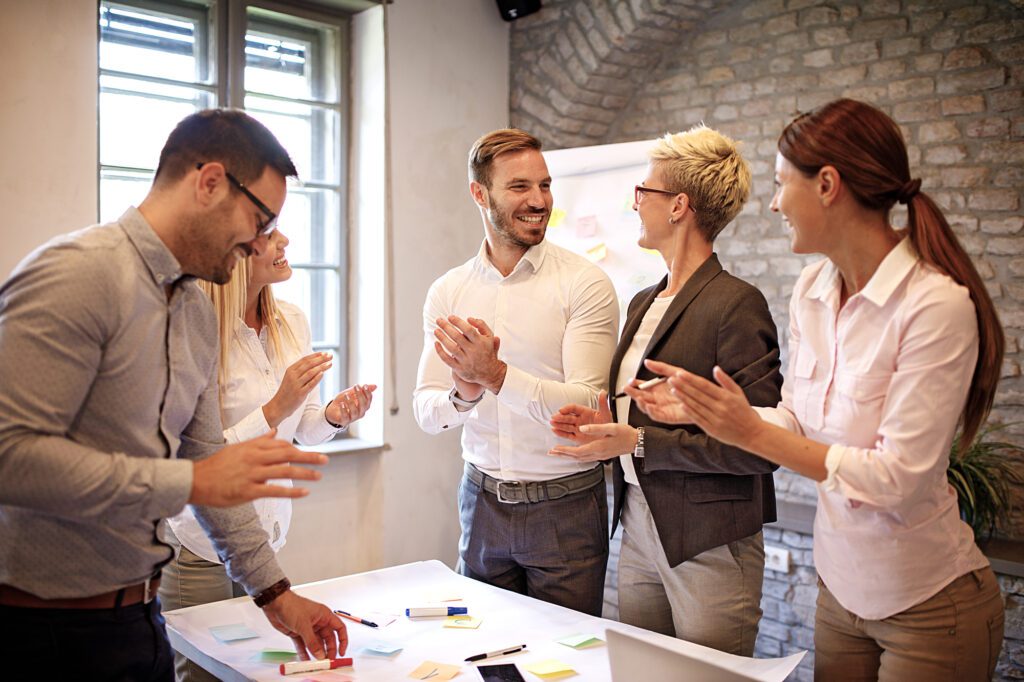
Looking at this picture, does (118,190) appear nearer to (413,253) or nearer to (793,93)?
(413,253)

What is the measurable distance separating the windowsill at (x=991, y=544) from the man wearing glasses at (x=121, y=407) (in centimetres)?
219

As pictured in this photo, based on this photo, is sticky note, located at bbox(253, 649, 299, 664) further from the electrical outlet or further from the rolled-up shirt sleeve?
the electrical outlet

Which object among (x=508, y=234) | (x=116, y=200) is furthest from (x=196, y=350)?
(x=116, y=200)

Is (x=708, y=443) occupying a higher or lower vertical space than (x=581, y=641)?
higher

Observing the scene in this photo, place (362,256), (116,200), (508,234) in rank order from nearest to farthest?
1. (508,234)
2. (116,200)
3. (362,256)

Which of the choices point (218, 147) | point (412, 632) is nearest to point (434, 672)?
point (412, 632)

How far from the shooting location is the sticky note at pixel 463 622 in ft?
7.01

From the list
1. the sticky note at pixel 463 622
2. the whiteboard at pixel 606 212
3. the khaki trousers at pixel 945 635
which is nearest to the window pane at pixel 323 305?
the whiteboard at pixel 606 212

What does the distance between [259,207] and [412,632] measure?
1.07m

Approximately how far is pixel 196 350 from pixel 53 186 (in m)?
2.23

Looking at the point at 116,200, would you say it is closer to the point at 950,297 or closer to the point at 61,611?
the point at 61,611

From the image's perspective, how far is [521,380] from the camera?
2.42m

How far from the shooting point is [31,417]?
132cm

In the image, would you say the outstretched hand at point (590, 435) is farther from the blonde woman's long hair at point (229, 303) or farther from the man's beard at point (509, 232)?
the blonde woman's long hair at point (229, 303)
